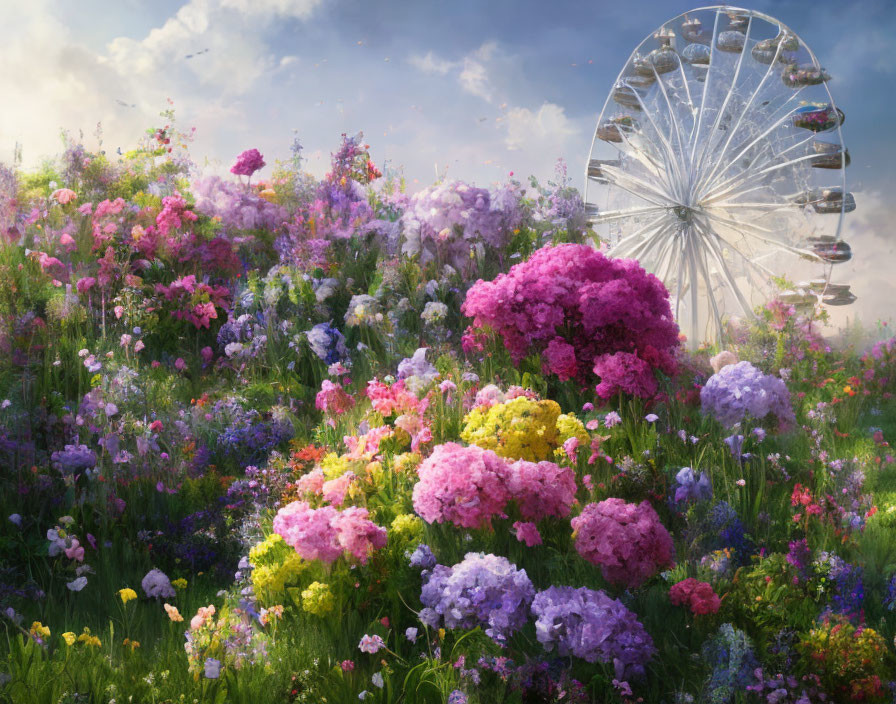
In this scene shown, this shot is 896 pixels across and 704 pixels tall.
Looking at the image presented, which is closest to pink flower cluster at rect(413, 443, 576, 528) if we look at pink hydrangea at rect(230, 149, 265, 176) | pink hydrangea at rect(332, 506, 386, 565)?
pink hydrangea at rect(332, 506, 386, 565)

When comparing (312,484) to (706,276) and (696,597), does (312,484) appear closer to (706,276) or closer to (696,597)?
(696,597)

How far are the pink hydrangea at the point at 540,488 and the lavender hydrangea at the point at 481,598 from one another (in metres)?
0.67

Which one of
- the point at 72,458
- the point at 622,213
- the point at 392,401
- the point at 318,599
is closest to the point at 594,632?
the point at 318,599

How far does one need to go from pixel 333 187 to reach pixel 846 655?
913cm

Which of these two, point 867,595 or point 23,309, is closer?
point 867,595

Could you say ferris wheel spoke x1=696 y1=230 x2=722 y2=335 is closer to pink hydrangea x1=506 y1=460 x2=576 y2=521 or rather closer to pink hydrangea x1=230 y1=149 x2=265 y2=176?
pink hydrangea x1=230 y1=149 x2=265 y2=176

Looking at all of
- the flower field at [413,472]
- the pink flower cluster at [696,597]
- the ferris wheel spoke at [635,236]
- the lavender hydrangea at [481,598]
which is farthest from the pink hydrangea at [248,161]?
the pink flower cluster at [696,597]

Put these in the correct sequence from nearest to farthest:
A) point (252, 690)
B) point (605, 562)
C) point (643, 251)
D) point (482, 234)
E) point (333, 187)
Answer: point (252, 690), point (605, 562), point (482, 234), point (333, 187), point (643, 251)

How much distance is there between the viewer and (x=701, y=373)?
8.09 meters

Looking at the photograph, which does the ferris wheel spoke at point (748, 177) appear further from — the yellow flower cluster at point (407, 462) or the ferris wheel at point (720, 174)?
the yellow flower cluster at point (407, 462)

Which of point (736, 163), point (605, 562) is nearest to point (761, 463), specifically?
point (605, 562)

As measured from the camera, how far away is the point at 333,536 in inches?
167

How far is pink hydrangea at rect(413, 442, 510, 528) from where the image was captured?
4.47 metres

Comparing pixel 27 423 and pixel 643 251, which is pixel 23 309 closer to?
pixel 27 423
